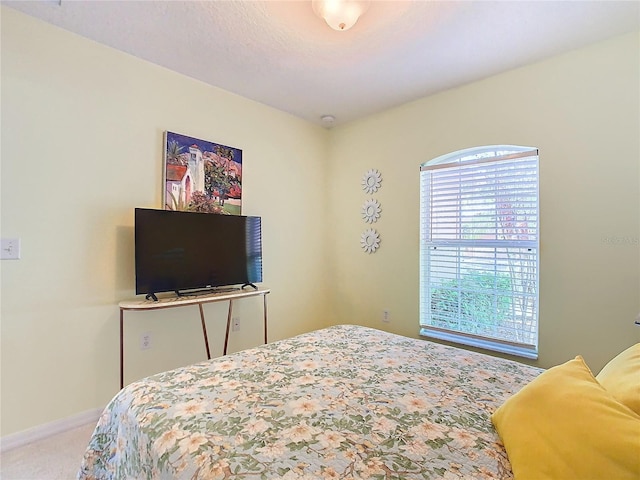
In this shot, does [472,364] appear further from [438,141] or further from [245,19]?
[245,19]

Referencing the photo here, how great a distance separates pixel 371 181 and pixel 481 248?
126cm

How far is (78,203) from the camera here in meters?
2.16

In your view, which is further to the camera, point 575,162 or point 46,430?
point 575,162

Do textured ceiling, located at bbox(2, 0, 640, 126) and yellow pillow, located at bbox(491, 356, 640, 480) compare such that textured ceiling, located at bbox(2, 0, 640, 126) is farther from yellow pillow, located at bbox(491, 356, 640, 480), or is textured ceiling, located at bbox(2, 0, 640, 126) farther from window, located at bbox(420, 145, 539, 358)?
yellow pillow, located at bbox(491, 356, 640, 480)

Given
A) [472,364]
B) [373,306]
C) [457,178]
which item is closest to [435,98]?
[457,178]

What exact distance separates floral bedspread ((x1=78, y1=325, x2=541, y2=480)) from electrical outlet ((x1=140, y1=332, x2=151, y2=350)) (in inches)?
47.4

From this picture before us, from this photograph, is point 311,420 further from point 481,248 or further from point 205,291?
point 481,248

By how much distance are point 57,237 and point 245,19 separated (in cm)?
181

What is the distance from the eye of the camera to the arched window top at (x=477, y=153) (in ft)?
8.30

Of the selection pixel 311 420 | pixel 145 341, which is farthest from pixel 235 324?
pixel 311 420

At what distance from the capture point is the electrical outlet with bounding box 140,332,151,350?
8.01 feet

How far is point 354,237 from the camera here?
3.57 m

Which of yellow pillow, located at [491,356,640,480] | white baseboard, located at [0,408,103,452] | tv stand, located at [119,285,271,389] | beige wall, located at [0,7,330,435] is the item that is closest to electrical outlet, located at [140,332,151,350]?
beige wall, located at [0,7,330,435]

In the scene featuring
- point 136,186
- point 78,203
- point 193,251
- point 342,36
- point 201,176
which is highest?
point 342,36
